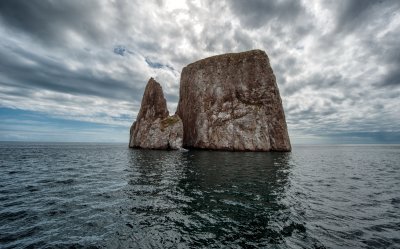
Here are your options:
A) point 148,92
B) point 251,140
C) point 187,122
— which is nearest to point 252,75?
point 251,140

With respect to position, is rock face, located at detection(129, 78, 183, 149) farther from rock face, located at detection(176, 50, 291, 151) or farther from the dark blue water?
the dark blue water

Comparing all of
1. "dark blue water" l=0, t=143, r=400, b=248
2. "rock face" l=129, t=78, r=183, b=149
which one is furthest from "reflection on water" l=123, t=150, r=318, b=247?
"rock face" l=129, t=78, r=183, b=149

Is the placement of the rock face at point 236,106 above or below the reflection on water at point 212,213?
above

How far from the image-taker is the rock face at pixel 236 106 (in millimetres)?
67438

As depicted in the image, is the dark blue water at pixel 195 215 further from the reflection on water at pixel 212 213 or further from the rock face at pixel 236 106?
the rock face at pixel 236 106

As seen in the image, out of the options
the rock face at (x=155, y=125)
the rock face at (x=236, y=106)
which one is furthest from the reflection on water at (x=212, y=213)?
the rock face at (x=236, y=106)

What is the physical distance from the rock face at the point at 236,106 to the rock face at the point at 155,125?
10.1 metres

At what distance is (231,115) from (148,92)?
3250cm

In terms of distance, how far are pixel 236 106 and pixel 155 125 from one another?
27.8m

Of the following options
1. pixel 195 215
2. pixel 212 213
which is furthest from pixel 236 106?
pixel 195 215

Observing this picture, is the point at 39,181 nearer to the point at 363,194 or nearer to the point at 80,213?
the point at 80,213

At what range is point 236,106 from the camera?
70625 mm

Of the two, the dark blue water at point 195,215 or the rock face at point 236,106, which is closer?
the dark blue water at point 195,215

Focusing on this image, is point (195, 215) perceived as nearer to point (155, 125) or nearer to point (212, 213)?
point (212, 213)
